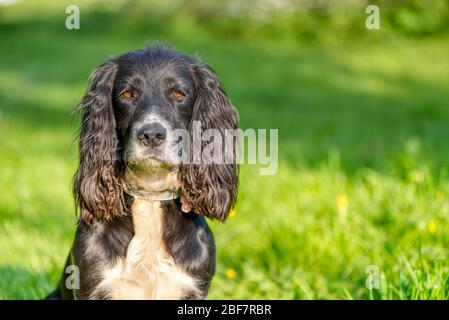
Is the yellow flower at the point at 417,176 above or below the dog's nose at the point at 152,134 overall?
below

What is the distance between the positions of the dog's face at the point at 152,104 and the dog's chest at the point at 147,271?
12.3 inches

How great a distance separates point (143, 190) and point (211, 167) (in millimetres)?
379

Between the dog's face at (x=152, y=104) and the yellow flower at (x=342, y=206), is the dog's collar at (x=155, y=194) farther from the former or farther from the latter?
the yellow flower at (x=342, y=206)

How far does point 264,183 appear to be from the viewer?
243 inches

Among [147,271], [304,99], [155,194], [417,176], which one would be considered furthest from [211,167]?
[304,99]

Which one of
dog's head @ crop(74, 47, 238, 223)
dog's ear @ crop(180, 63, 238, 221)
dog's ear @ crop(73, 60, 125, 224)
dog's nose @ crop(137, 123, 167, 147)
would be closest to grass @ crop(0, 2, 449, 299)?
dog's ear @ crop(180, 63, 238, 221)

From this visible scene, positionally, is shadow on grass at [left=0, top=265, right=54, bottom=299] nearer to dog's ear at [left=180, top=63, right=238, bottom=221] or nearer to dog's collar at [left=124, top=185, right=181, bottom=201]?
dog's collar at [left=124, top=185, right=181, bottom=201]

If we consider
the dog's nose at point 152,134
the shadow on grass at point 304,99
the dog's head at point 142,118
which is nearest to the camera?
the dog's nose at point 152,134

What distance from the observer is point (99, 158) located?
359cm

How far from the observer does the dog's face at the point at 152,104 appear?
3.32 metres

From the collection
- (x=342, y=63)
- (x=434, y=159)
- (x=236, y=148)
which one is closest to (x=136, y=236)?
(x=236, y=148)

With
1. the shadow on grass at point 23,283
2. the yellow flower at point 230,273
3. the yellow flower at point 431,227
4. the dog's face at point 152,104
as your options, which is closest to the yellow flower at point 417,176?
the yellow flower at point 431,227

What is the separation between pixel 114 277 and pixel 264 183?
288 centimetres
